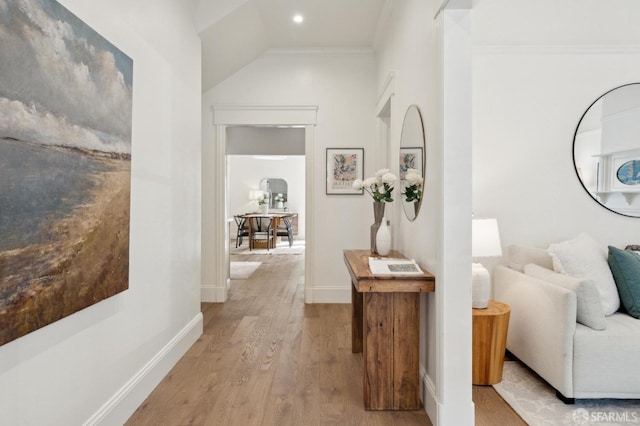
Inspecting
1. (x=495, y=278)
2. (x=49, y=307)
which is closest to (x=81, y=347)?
(x=49, y=307)

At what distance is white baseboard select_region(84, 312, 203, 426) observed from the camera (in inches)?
68.5

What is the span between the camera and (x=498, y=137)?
9.99 ft

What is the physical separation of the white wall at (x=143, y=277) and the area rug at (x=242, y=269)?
259cm

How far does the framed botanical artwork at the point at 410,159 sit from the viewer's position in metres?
2.30

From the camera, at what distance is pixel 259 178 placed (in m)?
11.9

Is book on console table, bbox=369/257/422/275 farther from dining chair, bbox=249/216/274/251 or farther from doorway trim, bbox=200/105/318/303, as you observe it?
dining chair, bbox=249/216/274/251

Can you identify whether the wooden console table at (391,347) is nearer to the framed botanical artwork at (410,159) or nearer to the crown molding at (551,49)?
the framed botanical artwork at (410,159)

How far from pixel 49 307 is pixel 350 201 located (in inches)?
128

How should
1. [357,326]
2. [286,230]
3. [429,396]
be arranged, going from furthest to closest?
[286,230] → [357,326] → [429,396]

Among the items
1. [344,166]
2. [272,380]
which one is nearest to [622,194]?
[344,166]

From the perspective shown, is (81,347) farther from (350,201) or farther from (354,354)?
(350,201)

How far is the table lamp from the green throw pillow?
72 centimetres

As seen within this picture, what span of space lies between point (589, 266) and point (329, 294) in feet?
8.51

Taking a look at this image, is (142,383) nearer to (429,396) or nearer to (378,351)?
(378,351)
